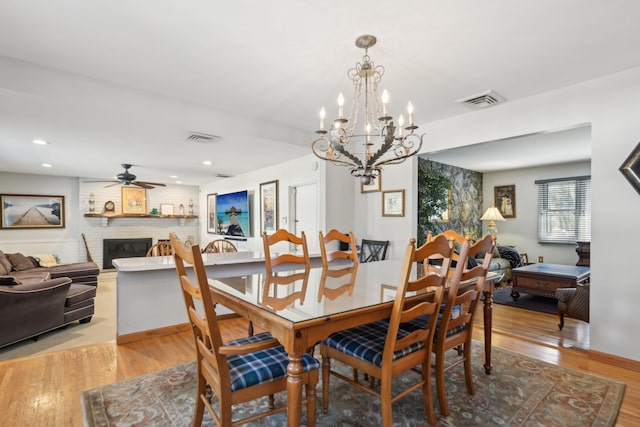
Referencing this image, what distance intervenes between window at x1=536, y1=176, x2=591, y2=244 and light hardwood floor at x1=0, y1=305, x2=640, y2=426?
3.58 meters

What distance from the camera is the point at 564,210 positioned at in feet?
21.7

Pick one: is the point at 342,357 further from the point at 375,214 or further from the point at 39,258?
the point at 39,258

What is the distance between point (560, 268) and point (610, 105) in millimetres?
3133

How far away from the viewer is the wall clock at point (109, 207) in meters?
8.15

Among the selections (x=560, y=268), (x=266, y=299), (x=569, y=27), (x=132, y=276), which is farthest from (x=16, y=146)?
(x=560, y=268)

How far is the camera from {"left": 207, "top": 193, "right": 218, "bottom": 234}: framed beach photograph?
835 cm

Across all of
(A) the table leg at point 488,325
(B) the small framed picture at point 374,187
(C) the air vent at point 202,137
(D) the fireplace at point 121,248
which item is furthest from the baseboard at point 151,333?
(D) the fireplace at point 121,248

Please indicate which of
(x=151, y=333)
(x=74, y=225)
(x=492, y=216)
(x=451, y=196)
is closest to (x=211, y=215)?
(x=74, y=225)

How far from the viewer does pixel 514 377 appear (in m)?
2.39

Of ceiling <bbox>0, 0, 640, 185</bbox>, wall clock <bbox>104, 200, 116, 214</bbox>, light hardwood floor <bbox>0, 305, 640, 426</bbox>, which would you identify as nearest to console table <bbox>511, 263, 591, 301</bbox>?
light hardwood floor <bbox>0, 305, 640, 426</bbox>

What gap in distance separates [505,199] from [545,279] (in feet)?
11.2

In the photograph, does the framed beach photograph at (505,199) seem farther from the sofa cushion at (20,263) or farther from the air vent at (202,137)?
the sofa cushion at (20,263)

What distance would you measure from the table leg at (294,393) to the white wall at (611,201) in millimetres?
2817

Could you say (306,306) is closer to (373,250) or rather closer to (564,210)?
(373,250)
